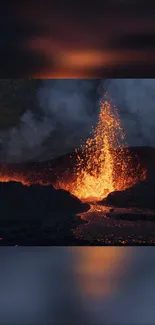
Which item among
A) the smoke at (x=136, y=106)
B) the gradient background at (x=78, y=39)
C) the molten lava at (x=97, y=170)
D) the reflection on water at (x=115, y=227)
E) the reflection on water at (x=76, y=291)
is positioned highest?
the smoke at (x=136, y=106)

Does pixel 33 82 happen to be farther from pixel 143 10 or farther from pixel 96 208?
pixel 143 10

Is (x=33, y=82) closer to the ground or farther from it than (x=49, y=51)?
farther from it

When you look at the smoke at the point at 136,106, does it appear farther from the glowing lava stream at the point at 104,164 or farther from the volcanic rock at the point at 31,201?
the volcanic rock at the point at 31,201

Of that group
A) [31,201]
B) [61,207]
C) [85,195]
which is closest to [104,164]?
[85,195]

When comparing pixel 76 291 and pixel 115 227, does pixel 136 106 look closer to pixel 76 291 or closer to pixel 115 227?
pixel 115 227

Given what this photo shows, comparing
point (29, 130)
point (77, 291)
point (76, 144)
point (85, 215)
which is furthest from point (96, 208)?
point (77, 291)

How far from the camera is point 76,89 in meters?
8.05

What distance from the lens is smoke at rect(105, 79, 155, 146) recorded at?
7844 millimetres

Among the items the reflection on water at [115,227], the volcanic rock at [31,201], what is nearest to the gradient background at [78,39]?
the volcanic rock at [31,201]

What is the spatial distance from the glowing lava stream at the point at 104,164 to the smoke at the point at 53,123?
0.19 metres

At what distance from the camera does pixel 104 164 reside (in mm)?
7891

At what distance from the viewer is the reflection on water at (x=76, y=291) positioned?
287cm

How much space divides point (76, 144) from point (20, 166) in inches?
34.8

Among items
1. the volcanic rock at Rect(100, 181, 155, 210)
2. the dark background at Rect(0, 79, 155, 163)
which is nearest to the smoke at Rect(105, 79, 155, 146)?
the dark background at Rect(0, 79, 155, 163)
